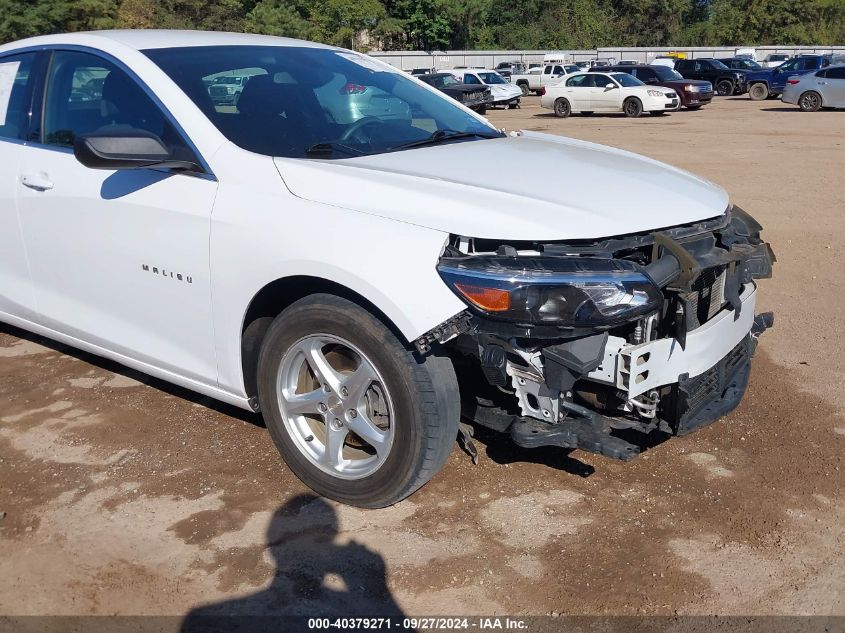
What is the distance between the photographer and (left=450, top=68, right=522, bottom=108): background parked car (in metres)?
33.4

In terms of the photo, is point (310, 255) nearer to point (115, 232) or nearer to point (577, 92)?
point (115, 232)

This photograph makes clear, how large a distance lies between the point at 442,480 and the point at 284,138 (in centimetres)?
162

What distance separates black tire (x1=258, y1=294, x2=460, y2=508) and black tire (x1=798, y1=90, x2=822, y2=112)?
27.5m

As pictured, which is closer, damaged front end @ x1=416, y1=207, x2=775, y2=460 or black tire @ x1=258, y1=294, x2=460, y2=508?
damaged front end @ x1=416, y1=207, x2=775, y2=460

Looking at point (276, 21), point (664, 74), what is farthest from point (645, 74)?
point (276, 21)

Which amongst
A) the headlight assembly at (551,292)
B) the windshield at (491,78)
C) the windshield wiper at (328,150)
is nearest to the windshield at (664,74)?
the windshield at (491,78)

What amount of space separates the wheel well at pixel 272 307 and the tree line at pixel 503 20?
57.6 m

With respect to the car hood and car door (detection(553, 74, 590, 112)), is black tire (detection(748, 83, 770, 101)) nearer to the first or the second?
car door (detection(553, 74, 590, 112))

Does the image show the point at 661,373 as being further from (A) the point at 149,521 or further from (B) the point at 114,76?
(B) the point at 114,76

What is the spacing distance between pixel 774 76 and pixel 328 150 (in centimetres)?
3360

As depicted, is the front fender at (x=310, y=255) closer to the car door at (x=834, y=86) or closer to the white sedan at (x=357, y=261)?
the white sedan at (x=357, y=261)

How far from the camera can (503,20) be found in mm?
77812

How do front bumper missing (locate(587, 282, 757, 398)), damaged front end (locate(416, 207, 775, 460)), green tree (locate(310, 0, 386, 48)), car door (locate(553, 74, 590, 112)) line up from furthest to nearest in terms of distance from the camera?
green tree (locate(310, 0, 386, 48)) → car door (locate(553, 74, 590, 112)) → front bumper missing (locate(587, 282, 757, 398)) → damaged front end (locate(416, 207, 775, 460))

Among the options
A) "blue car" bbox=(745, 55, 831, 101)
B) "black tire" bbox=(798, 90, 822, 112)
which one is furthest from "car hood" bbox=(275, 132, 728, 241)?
"blue car" bbox=(745, 55, 831, 101)
